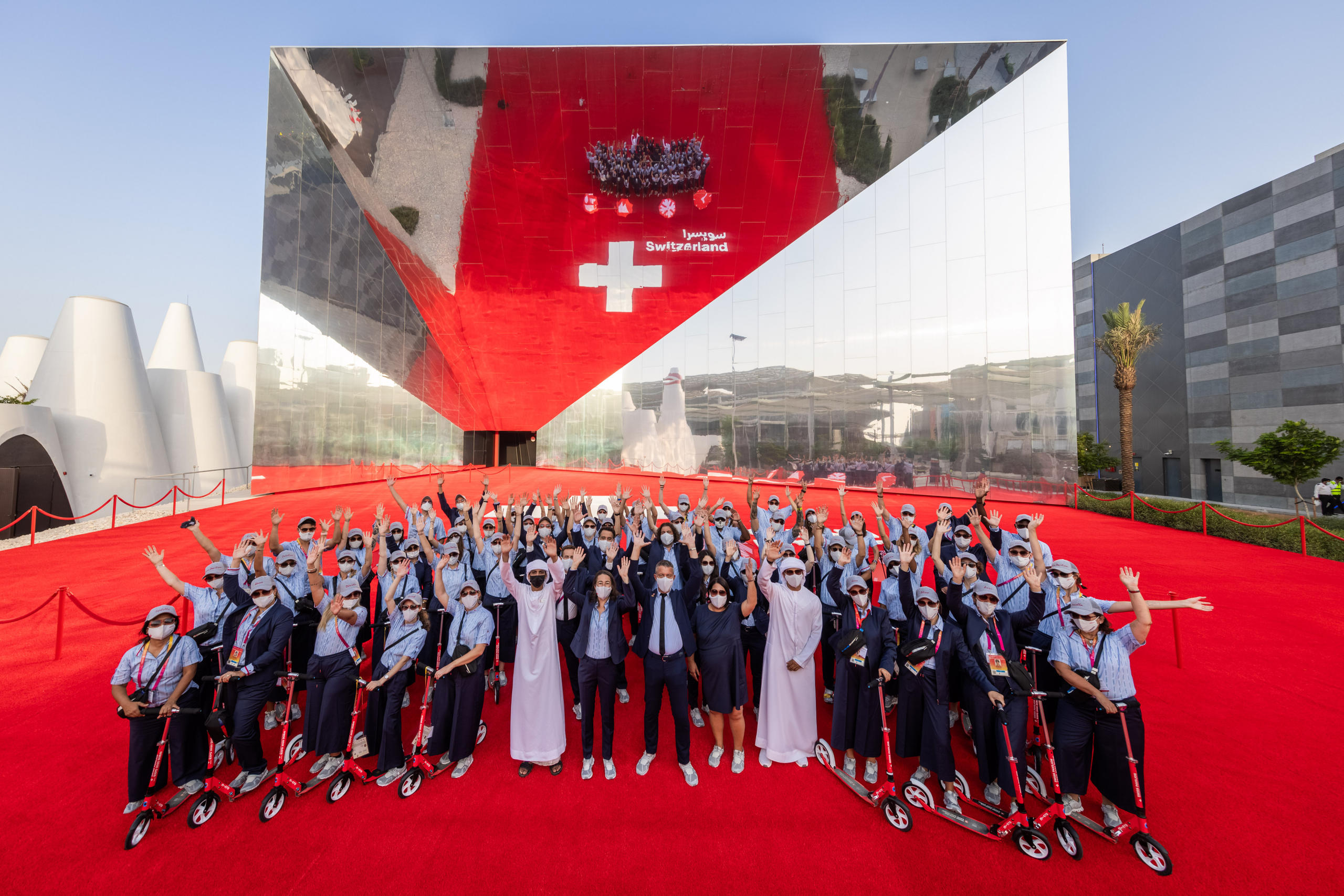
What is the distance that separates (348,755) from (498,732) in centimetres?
136

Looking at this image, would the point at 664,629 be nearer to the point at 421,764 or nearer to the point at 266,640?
the point at 421,764

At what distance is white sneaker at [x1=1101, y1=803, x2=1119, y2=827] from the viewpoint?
3674mm

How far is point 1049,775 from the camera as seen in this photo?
172 inches

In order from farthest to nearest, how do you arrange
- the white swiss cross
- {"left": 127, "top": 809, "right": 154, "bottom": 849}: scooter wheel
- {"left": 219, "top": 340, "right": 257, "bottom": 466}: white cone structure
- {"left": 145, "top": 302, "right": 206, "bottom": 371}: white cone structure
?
{"left": 219, "top": 340, "right": 257, "bottom": 466}: white cone structure < {"left": 145, "top": 302, "right": 206, "bottom": 371}: white cone structure < the white swiss cross < {"left": 127, "top": 809, "right": 154, "bottom": 849}: scooter wheel

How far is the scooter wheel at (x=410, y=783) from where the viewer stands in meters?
4.15

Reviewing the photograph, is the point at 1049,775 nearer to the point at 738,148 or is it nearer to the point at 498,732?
the point at 498,732

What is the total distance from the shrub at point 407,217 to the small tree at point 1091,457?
3406 centimetres

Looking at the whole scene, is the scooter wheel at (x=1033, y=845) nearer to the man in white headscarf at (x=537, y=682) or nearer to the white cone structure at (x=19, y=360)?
the man in white headscarf at (x=537, y=682)

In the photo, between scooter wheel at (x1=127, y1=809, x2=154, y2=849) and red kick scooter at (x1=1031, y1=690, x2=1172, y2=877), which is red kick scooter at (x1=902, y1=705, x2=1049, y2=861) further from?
scooter wheel at (x1=127, y1=809, x2=154, y2=849)

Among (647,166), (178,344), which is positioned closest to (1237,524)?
(647,166)

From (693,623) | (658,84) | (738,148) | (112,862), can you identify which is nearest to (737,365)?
(738,148)

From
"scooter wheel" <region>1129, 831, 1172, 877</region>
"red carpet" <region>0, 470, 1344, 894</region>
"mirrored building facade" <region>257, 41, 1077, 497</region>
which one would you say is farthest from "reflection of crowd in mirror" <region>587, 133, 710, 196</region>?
"scooter wheel" <region>1129, 831, 1172, 877</region>

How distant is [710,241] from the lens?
17.5m

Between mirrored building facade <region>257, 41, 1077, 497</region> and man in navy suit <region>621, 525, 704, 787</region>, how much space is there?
13.9 metres
